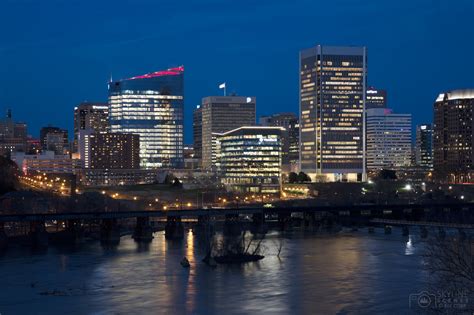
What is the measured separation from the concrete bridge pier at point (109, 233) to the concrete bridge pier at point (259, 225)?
60.0 feet

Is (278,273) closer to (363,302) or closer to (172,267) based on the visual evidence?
(172,267)

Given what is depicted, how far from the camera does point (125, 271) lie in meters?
65.3

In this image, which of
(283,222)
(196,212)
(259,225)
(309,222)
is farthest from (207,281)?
(309,222)

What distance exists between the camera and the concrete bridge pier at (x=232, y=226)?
8641cm

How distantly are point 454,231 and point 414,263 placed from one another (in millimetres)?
34520

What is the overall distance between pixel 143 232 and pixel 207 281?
1416 inches

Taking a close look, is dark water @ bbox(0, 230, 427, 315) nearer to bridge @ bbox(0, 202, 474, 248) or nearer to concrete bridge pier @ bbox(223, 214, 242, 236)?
concrete bridge pier @ bbox(223, 214, 242, 236)

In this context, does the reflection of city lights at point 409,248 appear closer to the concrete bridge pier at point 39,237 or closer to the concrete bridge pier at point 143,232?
the concrete bridge pier at point 143,232

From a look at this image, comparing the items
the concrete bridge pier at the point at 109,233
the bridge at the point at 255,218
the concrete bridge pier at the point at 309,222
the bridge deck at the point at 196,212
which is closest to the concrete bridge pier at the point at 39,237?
the bridge at the point at 255,218

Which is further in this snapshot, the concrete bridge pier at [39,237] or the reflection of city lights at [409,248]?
the concrete bridge pier at [39,237]

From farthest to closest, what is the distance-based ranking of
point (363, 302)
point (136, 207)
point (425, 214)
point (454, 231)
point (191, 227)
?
point (136, 207)
point (425, 214)
point (191, 227)
point (454, 231)
point (363, 302)

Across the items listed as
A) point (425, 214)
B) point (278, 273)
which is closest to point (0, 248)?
point (278, 273)

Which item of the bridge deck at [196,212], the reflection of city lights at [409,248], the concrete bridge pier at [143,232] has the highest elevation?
the bridge deck at [196,212]

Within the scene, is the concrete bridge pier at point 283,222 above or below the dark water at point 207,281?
above
